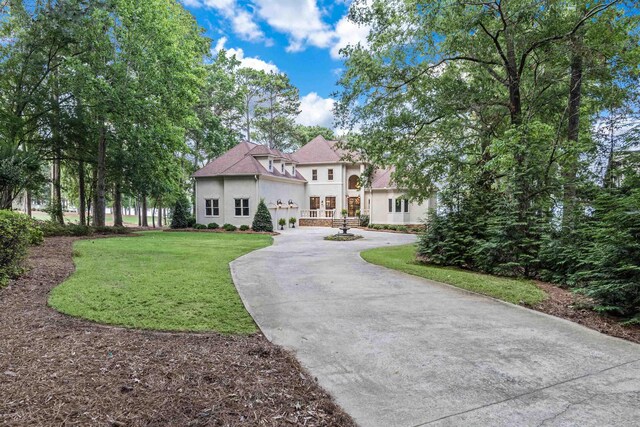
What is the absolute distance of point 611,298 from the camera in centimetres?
539

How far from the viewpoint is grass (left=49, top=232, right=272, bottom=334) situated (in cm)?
484

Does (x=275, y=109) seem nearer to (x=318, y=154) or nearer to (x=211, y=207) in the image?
(x=318, y=154)

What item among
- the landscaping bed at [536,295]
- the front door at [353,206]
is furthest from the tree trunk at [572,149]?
the front door at [353,206]

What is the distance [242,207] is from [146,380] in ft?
74.0

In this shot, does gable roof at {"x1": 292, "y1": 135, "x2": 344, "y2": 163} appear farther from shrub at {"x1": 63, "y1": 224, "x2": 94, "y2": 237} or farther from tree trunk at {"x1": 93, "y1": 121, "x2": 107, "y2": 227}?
shrub at {"x1": 63, "y1": 224, "x2": 94, "y2": 237}

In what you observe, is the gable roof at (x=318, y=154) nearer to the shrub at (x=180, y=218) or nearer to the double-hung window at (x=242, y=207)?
the double-hung window at (x=242, y=207)

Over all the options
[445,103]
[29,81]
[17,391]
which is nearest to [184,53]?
[29,81]

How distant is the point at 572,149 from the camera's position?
7.66 meters

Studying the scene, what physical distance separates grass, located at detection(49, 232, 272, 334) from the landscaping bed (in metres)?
4.63

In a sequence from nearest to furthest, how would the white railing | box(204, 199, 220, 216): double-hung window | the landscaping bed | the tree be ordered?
1. the landscaping bed
2. box(204, 199, 220, 216): double-hung window
3. the white railing
4. the tree

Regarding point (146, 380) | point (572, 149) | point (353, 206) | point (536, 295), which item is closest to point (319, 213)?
point (353, 206)

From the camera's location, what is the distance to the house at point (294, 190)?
25203 millimetres

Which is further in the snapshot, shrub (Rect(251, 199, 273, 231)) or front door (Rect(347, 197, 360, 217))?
front door (Rect(347, 197, 360, 217))

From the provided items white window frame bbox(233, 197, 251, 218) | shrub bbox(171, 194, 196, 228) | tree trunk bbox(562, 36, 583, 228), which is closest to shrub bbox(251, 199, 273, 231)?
white window frame bbox(233, 197, 251, 218)
